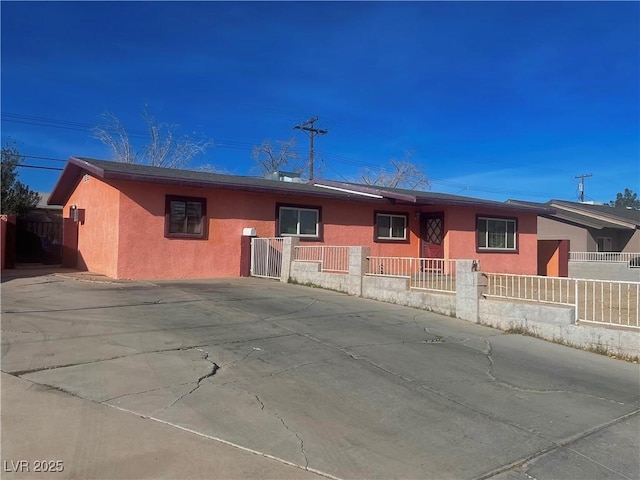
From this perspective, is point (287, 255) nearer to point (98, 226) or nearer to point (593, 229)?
point (98, 226)

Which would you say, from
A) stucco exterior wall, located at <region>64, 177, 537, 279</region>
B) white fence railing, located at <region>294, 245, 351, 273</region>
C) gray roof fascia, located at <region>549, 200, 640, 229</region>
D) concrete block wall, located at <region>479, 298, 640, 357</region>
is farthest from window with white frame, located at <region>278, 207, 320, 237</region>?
gray roof fascia, located at <region>549, 200, 640, 229</region>

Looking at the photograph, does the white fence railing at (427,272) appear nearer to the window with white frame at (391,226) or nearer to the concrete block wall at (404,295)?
the concrete block wall at (404,295)

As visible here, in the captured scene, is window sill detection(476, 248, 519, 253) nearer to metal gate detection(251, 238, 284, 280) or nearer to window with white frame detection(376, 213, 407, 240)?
window with white frame detection(376, 213, 407, 240)

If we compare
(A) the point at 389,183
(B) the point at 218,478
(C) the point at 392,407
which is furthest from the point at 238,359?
(A) the point at 389,183

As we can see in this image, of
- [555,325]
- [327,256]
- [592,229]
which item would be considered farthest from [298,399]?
[592,229]

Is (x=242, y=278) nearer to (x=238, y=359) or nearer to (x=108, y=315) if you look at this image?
(x=108, y=315)

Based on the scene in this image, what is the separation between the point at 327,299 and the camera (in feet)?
38.2

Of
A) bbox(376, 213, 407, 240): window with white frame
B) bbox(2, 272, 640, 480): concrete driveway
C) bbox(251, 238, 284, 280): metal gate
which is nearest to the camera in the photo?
bbox(2, 272, 640, 480): concrete driveway

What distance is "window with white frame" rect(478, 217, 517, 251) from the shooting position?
68.7 feet

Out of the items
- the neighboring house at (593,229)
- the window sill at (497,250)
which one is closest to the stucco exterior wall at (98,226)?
the window sill at (497,250)

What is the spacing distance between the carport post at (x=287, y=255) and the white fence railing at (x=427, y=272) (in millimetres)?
3176

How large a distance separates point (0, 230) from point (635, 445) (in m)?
18.0

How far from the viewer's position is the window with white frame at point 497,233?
2095cm

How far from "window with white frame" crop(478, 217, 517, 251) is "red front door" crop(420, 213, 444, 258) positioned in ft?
6.45
